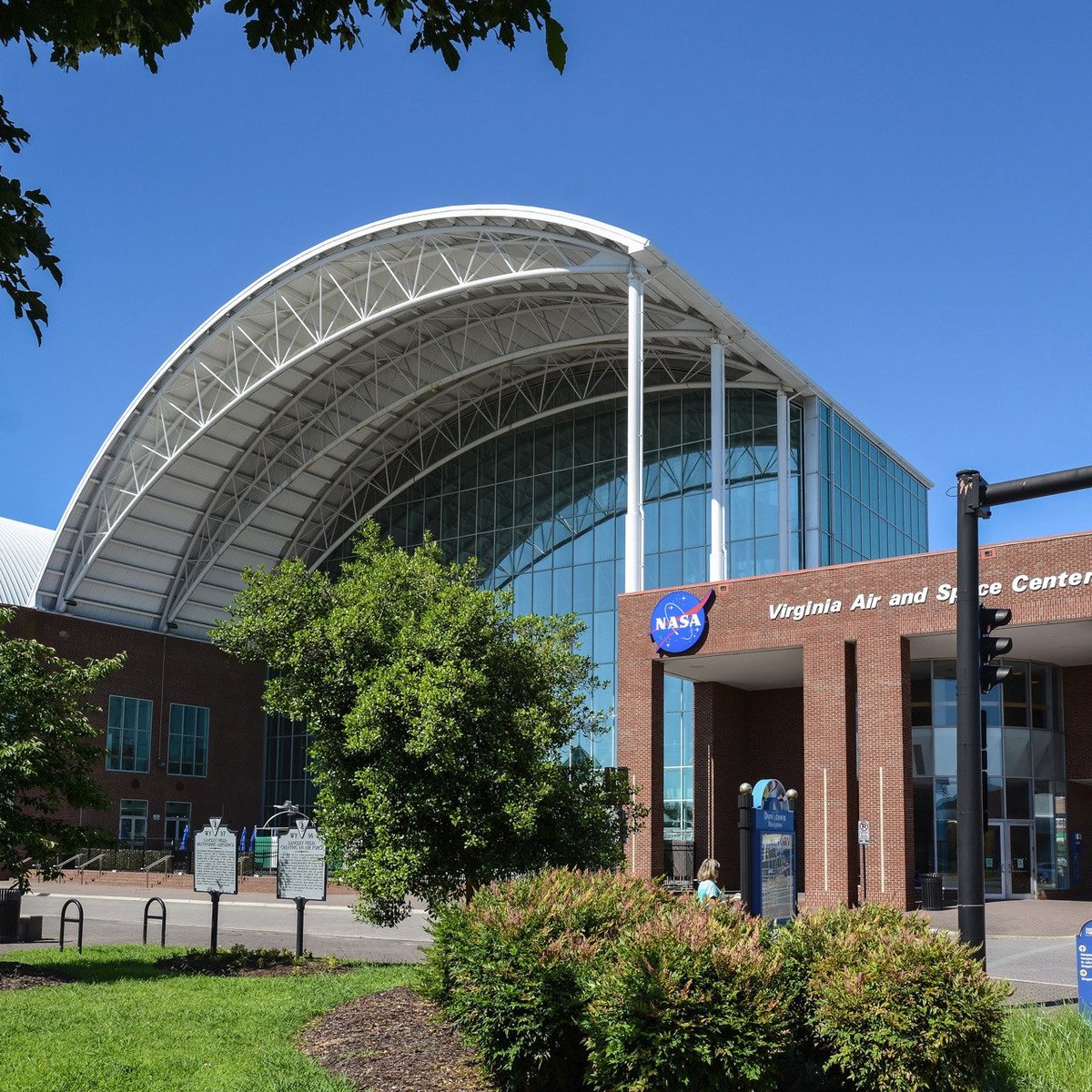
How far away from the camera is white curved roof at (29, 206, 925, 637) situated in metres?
43.4

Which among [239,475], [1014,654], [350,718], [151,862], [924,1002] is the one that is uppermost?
[239,475]

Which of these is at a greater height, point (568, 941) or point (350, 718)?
point (350, 718)

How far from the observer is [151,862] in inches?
1939

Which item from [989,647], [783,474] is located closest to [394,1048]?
[989,647]

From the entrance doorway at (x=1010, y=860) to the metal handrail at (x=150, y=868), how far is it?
27.9 metres

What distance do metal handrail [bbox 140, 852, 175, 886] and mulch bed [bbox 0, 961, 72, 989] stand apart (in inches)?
1168

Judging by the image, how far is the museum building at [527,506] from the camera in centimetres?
3625

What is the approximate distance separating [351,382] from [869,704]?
1194 inches

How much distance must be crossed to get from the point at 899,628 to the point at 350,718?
19599 millimetres

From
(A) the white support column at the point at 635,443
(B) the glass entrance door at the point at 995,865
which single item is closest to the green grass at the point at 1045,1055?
(B) the glass entrance door at the point at 995,865

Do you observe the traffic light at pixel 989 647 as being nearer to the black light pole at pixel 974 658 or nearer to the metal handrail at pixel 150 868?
the black light pole at pixel 974 658

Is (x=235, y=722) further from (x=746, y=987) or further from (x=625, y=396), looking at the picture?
(x=746, y=987)

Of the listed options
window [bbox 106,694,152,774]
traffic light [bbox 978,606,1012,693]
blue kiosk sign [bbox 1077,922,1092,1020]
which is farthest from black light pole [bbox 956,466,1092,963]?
window [bbox 106,694,152,774]

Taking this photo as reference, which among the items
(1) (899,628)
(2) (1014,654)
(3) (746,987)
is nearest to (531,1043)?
(3) (746,987)
